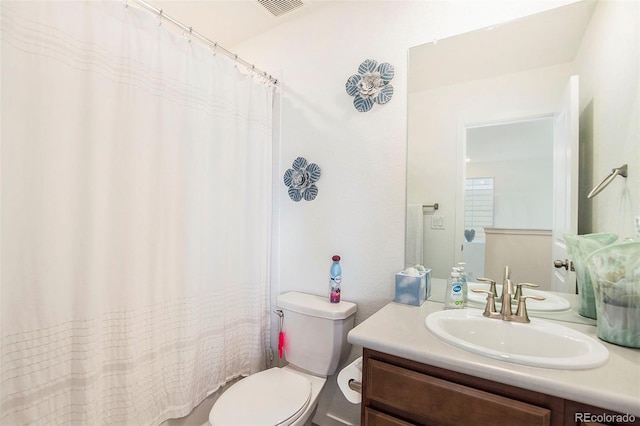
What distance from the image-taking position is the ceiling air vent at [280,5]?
1623 mm

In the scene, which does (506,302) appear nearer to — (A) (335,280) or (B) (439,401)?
(B) (439,401)

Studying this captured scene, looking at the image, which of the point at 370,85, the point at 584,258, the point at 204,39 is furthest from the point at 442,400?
the point at 204,39

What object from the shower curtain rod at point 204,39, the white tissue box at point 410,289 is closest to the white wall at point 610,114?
the white tissue box at point 410,289

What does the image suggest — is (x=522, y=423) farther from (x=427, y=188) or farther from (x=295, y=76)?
(x=295, y=76)

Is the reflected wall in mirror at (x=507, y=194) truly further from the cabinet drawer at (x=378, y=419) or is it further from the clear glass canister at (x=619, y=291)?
the cabinet drawer at (x=378, y=419)

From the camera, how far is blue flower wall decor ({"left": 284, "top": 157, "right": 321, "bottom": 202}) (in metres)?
1.68

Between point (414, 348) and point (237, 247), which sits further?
point (237, 247)

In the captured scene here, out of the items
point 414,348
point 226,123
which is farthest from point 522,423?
point 226,123

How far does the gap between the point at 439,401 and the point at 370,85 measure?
1364mm

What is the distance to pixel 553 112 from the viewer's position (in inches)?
45.2

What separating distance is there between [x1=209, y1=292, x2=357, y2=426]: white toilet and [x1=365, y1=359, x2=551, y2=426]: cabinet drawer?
41 centimetres

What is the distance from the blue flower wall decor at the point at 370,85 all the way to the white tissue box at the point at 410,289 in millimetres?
864

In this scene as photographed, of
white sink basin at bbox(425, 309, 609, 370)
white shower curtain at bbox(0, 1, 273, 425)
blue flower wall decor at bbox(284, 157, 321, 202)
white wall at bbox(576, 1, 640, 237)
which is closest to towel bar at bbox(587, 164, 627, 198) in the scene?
white wall at bbox(576, 1, 640, 237)

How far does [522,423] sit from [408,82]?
1348 millimetres
